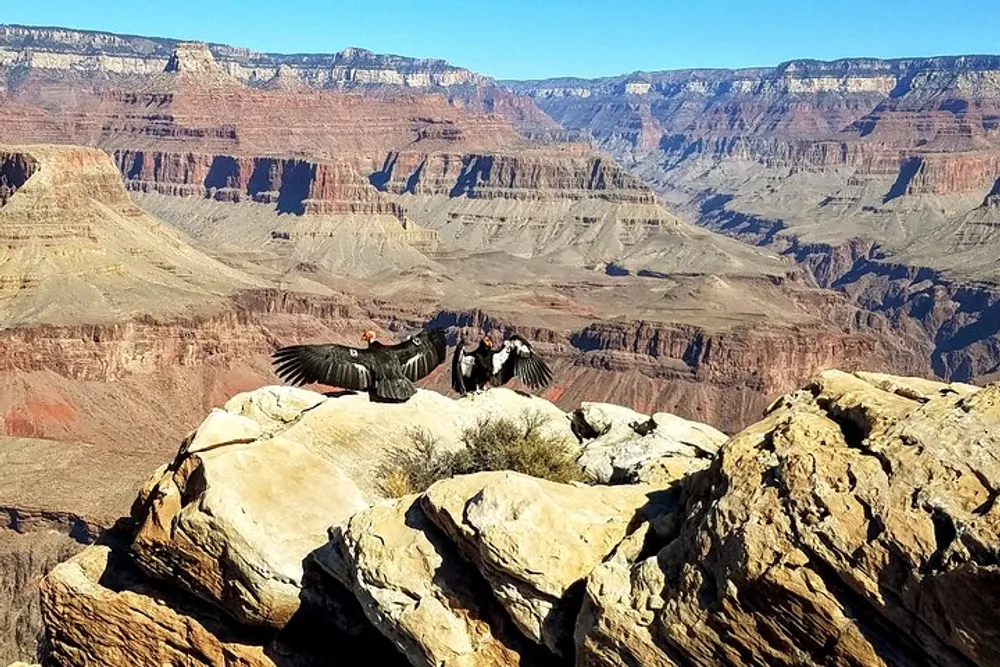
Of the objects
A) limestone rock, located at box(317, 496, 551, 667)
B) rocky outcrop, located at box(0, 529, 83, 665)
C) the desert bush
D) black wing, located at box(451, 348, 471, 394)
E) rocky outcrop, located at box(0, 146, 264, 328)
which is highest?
black wing, located at box(451, 348, 471, 394)

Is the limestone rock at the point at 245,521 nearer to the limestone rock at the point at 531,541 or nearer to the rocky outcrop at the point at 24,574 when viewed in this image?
the limestone rock at the point at 531,541

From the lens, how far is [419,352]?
23.7 metres

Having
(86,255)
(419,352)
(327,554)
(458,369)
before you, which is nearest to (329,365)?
(419,352)

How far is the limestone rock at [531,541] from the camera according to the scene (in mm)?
15039

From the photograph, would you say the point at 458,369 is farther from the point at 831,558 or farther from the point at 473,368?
the point at 831,558

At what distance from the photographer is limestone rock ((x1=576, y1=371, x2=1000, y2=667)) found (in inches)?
468

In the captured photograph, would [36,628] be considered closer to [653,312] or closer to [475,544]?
[475,544]

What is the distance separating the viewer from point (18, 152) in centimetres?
13938

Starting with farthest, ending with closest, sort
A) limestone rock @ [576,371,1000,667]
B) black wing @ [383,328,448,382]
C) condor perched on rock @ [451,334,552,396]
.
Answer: condor perched on rock @ [451,334,552,396] → black wing @ [383,328,448,382] → limestone rock @ [576,371,1000,667]

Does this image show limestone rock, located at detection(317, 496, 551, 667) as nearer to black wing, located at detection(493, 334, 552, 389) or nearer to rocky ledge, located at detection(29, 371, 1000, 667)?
rocky ledge, located at detection(29, 371, 1000, 667)

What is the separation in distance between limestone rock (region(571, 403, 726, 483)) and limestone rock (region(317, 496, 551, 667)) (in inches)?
167

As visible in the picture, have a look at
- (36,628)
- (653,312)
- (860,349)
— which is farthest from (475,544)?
(653,312)

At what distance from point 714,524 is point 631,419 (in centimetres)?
1138

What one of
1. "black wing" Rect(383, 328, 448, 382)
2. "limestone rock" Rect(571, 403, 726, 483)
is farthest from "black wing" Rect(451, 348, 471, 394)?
"limestone rock" Rect(571, 403, 726, 483)
